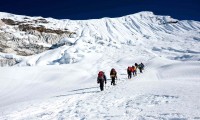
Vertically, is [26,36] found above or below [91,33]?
above

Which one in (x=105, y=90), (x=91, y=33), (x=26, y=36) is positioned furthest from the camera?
(x=26, y=36)

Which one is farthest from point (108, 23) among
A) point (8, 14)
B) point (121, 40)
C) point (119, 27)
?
point (8, 14)

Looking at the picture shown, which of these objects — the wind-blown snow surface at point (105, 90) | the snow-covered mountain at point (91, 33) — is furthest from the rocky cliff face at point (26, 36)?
the wind-blown snow surface at point (105, 90)

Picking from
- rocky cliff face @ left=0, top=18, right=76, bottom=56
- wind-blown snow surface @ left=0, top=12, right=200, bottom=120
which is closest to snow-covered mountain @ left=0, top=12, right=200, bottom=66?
rocky cliff face @ left=0, top=18, right=76, bottom=56

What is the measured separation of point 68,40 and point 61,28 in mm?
38149

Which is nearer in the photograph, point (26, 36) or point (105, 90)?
point (105, 90)

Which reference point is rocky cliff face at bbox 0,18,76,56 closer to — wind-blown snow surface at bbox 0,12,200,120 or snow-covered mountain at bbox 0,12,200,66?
snow-covered mountain at bbox 0,12,200,66

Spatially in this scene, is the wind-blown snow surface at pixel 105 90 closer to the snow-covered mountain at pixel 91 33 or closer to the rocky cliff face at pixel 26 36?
the snow-covered mountain at pixel 91 33

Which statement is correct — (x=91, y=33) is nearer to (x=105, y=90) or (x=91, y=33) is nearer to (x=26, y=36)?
(x=26, y=36)

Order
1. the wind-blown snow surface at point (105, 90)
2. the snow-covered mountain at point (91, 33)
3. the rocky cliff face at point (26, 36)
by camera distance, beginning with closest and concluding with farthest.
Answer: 1. the wind-blown snow surface at point (105, 90)
2. the snow-covered mountain at point (91, 33)
3. the rocky cliff face at point (26, 36)

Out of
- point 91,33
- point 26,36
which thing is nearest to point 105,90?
point 91,33

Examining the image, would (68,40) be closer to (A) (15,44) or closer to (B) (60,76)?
(A) (15,44)

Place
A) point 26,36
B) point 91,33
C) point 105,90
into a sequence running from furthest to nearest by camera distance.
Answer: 1. point 26,36
2. point 91,33
3. point 105,90

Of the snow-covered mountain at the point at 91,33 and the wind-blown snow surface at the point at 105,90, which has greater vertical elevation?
the snow-covered mountain at the point at 91,33
